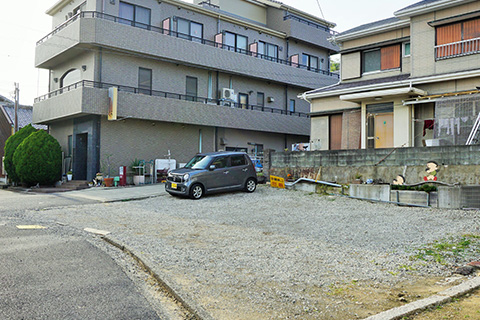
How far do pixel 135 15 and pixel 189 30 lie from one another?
11.8 feet

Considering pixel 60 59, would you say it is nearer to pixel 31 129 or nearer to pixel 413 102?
pixel 31 129

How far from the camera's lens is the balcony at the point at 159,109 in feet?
69.6

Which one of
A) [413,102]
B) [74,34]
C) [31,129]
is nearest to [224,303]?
[413,102]

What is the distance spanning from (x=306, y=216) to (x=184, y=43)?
55.0 feet

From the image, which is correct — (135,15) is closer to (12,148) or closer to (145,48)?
(145,48)

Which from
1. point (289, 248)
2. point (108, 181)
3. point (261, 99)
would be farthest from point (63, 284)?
point (261, 99)

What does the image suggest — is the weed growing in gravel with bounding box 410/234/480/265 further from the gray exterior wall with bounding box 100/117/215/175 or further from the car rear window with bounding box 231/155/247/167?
the gray exterior wall with bounding box 100/117/215/175

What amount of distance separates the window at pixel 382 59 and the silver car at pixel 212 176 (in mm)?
8382

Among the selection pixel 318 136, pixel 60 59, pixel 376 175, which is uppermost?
pixel 60 59

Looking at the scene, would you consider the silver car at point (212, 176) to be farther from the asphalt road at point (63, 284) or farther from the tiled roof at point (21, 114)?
the tiled roof at point (21, 114)

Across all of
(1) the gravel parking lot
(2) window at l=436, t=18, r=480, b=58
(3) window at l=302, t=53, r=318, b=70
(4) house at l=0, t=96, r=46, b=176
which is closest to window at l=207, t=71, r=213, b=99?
(3) window at l=302, t=53, r=318, b=70

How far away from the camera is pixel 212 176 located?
50.8 feet

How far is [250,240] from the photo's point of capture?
26.9 feet

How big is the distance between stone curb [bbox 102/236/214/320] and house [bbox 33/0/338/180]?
15.8 meters
